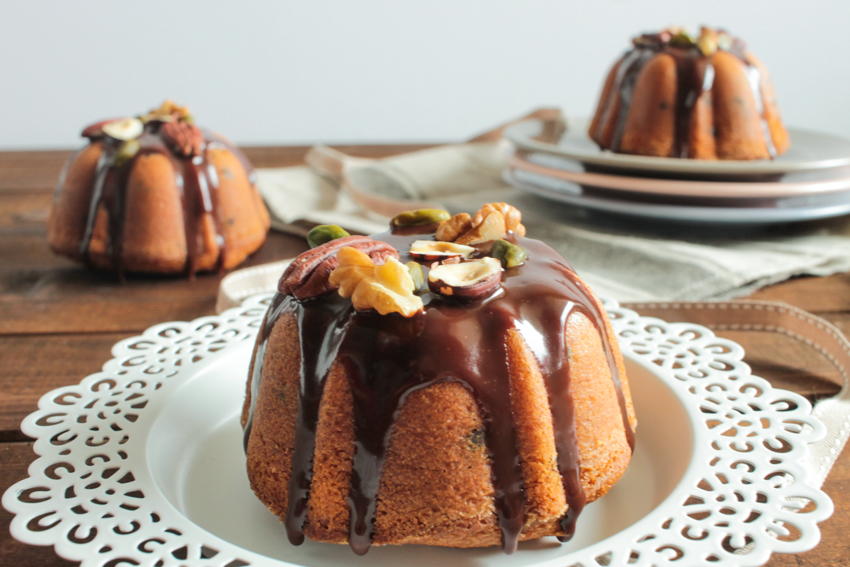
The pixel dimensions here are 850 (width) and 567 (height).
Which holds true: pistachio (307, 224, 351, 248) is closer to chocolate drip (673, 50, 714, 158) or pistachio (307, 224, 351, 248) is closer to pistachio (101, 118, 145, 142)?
pistachio (101, 118, 145, 142)

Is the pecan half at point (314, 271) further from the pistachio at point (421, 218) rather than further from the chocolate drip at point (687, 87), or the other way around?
the chocolate drip at point (687, 87)

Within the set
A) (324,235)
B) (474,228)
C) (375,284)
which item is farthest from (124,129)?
(375,284)

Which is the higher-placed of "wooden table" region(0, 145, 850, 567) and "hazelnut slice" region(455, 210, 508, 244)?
"hazelnut slice" region(455, 210, 508, 244)

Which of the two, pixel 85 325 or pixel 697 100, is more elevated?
pixel 697 100

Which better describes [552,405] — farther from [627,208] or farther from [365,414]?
[627,208]

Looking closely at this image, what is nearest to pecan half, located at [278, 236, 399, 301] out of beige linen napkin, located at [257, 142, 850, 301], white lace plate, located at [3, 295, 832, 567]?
white lace plate, located at [3, 295, 832, 567]

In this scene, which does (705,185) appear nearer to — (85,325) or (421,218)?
(421,218)

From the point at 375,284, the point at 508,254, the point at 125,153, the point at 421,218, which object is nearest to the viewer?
the point at 375,284
